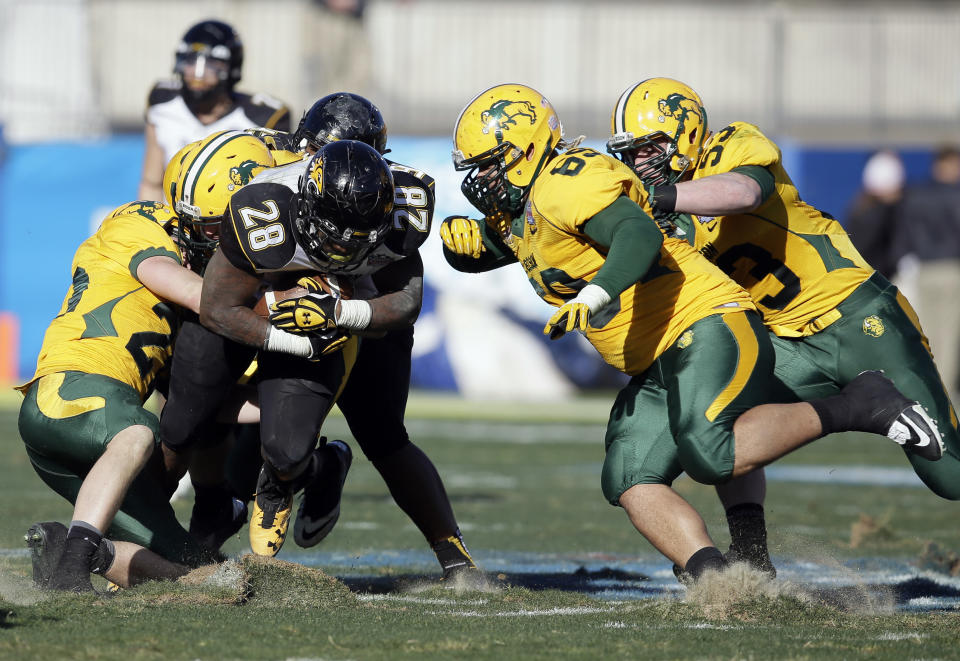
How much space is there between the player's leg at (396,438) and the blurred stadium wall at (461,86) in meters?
8.32

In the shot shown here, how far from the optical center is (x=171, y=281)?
420cm

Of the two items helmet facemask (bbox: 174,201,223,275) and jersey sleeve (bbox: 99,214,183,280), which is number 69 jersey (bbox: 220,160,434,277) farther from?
jersey sleeve (bbox: 99,214,183,280)

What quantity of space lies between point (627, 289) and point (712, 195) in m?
0.36

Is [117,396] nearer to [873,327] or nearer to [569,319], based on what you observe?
[569,319]

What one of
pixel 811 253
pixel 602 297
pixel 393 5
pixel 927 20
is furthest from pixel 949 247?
pixel 602 297

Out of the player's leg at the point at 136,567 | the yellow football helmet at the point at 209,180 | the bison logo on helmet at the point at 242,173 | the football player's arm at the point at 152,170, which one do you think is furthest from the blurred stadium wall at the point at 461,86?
the player's leg at the point at 136,567

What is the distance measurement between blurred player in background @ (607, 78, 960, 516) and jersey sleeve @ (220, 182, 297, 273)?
1.06 meters

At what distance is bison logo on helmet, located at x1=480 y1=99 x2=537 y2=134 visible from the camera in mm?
4070

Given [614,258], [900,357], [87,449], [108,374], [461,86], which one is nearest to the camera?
[614,258]

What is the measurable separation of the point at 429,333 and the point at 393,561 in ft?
27.6

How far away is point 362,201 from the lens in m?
3.91

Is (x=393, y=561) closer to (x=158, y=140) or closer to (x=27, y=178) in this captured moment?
(x=158, y=140)

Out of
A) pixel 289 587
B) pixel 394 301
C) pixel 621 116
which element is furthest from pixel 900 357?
pixel 289 587

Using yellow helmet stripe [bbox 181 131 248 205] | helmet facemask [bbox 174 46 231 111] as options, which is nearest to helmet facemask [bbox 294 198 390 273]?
yellow helmet stripe [bbox 181 131 248 205]
